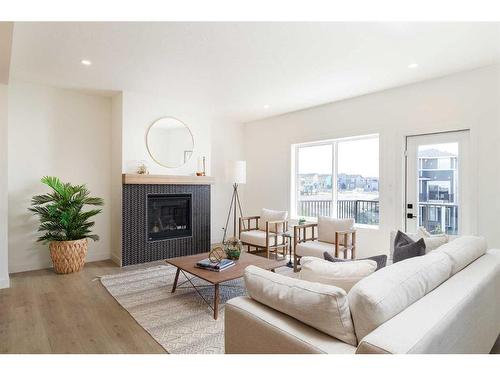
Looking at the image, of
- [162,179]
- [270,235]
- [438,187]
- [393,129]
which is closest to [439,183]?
[438,187]

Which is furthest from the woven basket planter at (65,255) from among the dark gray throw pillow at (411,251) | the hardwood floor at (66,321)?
the dark gray throw pillow at (411,251)

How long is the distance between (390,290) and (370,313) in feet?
0.54

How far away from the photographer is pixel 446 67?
132 inches

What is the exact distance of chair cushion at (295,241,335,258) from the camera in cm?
363

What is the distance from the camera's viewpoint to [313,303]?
1242 mm

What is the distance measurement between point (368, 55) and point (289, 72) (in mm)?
899

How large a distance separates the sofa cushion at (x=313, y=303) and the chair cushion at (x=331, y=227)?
267cm

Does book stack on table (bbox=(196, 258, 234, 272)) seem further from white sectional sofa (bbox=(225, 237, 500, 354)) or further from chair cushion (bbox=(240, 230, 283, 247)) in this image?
chair cushion (bbox=(240, 230, 283, 247))

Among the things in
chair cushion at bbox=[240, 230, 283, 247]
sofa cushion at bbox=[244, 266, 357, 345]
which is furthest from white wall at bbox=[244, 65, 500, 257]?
sofa cushion at bbox=[244, 266, 357, 345]

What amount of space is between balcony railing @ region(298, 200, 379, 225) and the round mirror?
2.31 meters

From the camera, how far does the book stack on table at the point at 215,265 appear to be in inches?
113
